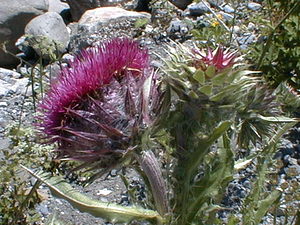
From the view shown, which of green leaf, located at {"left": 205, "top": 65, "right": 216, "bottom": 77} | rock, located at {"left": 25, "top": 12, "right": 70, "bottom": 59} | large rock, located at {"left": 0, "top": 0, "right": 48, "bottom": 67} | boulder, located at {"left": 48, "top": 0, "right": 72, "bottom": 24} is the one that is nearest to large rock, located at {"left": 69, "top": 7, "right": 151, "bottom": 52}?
rock, located at {"left": 25, "top": 12, "right": 70, "bottom": 59}

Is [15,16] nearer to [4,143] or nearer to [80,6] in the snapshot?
[80,6]

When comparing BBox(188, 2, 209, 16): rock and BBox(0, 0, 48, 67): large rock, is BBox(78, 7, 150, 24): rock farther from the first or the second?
BBox(0, 0, 48, 67): large rock

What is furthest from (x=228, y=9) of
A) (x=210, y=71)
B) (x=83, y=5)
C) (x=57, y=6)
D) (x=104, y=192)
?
(x=210, y=71)

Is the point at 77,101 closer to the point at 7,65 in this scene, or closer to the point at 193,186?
the point at 193,186

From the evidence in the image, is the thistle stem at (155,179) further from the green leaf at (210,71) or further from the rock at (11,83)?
the rock at (11,83)

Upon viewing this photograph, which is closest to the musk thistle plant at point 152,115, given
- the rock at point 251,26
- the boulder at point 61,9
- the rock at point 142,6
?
the rock at point 251,26
